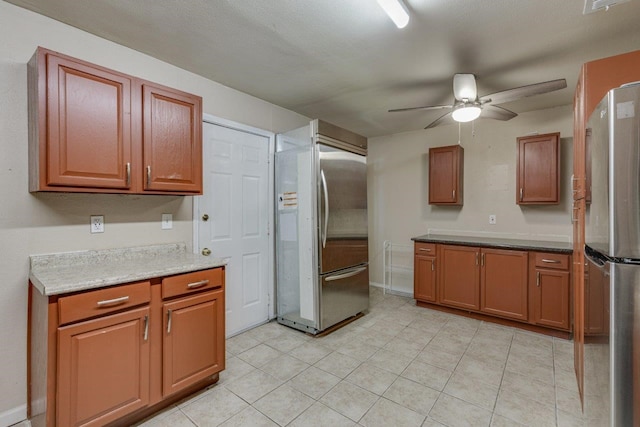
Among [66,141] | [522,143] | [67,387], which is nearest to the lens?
[67,387]

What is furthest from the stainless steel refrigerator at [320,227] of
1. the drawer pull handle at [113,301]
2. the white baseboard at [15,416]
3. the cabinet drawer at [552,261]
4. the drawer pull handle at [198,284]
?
the white baseboard at [15,416]

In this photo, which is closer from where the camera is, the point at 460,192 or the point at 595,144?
the point at 595,144

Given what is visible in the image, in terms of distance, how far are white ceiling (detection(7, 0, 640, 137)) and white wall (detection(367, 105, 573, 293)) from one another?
743 mm

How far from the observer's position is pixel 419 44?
2.09 m

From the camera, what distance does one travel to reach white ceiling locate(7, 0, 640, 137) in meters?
1.73

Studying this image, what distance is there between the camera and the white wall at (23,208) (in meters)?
1.70

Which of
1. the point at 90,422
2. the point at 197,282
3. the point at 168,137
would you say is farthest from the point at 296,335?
the point at 168,137

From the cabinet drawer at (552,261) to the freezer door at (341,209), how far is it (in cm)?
177

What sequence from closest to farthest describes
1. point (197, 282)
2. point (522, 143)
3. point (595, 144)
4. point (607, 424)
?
point (607, 424) → point (595, 144) → point (197, 282) → point (522, 143)

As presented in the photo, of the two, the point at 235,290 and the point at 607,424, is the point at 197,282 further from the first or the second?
the point at 607,424

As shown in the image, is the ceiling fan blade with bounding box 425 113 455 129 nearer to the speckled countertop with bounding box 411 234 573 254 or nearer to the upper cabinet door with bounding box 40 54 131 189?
the speckled countertop with bounding box 411 234 573 254

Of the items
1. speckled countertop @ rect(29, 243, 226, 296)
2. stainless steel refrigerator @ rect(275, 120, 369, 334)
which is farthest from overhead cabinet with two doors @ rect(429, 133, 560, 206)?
speckled countertop @ rect(29, 243, 226, 296)

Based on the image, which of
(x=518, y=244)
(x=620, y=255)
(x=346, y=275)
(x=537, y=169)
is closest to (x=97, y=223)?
(x=346, y=275)

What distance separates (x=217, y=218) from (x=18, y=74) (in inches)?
63.3
